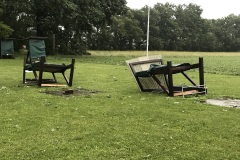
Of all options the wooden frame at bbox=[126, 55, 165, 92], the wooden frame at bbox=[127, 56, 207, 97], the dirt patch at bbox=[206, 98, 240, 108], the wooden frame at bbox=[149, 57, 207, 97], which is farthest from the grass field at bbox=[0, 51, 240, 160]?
the wooden frame at bbox=[126, 55, 165, 92]

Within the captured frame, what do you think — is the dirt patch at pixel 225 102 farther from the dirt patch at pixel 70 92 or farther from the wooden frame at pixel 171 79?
the dirt patch at pixel 70 92

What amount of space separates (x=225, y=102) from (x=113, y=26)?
77.8m

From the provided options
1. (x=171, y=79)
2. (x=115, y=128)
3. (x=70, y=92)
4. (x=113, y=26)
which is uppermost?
(x=113, y=26)

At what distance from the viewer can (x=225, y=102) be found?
830 centimetres

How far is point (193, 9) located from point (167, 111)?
109848mm

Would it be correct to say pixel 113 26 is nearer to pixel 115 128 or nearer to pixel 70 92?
pixel 70 92

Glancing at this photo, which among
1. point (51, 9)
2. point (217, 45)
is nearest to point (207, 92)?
point (51, 9)

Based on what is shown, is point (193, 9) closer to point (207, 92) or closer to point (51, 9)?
point (51, 9)

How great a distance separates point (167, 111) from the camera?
6934 mm

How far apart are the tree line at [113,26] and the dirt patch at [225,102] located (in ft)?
73.4

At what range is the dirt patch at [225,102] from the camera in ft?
25.8

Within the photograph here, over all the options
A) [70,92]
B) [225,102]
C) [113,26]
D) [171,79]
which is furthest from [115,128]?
[113,26]

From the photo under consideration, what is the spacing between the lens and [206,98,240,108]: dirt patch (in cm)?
786

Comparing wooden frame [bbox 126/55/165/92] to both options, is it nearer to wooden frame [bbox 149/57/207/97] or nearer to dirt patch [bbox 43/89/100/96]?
wooden frame [bbox 149/57/207/97]
